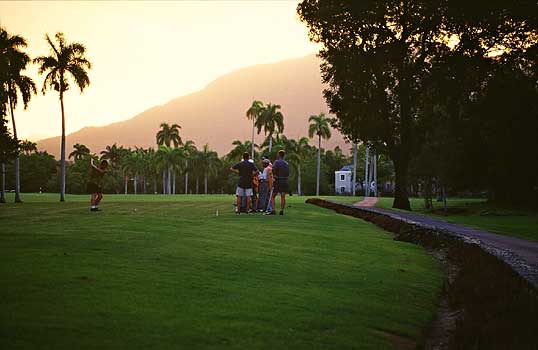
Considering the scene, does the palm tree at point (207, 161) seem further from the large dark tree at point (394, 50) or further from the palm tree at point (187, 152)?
the large dark tree at point (394, 50)

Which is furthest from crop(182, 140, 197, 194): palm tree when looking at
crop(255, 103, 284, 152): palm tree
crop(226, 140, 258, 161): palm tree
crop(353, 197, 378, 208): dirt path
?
crop(353, 197, 378, 208): dirt path

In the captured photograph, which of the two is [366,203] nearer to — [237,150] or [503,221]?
[503,221]

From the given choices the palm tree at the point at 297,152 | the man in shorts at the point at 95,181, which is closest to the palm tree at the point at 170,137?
the palm tree at the point at 297,152

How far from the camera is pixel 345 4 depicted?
116 ft

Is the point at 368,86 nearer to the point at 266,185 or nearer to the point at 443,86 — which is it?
the point at 443,86

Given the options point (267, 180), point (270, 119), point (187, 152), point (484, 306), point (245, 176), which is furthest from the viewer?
point (187, 152)

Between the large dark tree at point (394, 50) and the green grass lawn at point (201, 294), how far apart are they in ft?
81.0

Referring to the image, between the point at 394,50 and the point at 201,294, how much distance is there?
3152 centimetres

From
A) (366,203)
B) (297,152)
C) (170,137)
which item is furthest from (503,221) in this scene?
(170,137)

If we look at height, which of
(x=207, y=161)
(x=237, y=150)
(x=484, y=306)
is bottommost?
(x=484, y=306)

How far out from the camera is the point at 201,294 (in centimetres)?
689

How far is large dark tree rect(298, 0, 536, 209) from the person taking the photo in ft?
108

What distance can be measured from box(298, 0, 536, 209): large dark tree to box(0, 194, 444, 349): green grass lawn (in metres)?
24.7

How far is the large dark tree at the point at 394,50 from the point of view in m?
32.9
